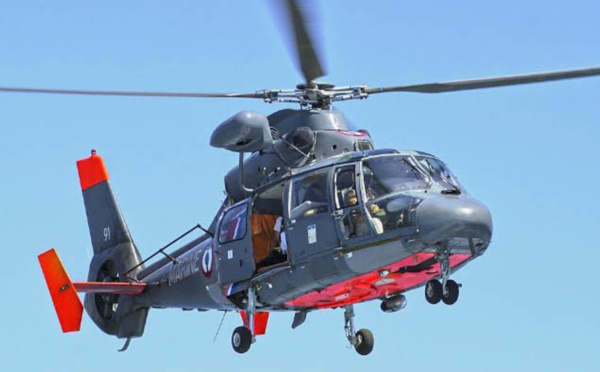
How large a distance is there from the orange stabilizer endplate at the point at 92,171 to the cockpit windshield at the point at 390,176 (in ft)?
26.8

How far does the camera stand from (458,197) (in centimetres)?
1812

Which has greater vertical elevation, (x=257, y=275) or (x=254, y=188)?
(x=254, y=188)

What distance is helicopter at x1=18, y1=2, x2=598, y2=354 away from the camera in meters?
18.0

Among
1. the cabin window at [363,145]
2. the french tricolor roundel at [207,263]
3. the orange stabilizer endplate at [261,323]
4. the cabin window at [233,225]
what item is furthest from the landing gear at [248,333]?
the cabin window at [363,145]

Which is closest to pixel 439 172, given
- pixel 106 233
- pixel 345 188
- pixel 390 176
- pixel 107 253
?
pixel 390 176

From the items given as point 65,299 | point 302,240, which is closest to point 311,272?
point 302,240

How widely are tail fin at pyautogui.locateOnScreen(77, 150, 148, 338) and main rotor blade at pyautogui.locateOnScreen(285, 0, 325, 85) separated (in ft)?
19.7

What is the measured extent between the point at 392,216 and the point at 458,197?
99 centimetres

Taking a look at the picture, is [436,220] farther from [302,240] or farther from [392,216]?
[302,240]

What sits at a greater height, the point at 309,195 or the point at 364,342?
the point at 309,195

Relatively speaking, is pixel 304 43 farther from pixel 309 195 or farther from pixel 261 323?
pixel 261 323

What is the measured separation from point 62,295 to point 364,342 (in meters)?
5.32

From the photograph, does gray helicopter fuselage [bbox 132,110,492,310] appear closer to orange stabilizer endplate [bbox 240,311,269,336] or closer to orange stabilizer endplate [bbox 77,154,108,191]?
orange stabilizer endplate [bbox 240,311,269,336]

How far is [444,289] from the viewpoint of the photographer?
18203 mm
